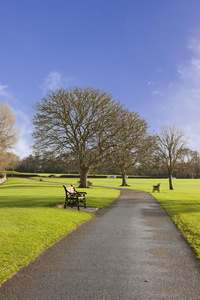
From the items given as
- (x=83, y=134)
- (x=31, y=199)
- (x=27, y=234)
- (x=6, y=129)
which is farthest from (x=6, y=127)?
(x=27, y=234)

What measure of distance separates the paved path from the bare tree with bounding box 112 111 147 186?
30.3 metres

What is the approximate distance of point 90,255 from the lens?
6402 millimetres

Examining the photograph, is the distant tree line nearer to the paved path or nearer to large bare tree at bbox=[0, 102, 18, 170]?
large bare tree at bbox=[0, 102, 18, 170]

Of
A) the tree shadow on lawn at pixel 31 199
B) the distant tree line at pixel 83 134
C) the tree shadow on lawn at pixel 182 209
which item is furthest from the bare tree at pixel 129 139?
the tree shadow on lawn at pixel 182 209

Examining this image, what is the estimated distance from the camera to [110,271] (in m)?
5.27

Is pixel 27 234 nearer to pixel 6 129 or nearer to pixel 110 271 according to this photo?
pixel 110 271

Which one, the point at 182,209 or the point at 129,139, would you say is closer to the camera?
the point at 182,209

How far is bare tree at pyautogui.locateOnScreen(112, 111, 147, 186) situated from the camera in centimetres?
3878

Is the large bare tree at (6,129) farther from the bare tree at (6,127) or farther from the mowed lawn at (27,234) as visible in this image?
the mowed lawn at (27,234)

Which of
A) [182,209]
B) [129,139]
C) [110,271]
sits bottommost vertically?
[182,209]

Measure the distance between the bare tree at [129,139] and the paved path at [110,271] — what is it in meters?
30.3

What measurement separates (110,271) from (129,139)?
3852 centimetres

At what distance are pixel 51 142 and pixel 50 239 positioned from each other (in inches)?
1258

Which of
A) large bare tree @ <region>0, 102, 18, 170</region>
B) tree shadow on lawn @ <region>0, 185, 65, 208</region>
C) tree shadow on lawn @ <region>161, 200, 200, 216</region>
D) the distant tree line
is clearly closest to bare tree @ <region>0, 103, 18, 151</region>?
large bare tree @ <region>0, 102, 18, 170</region>
